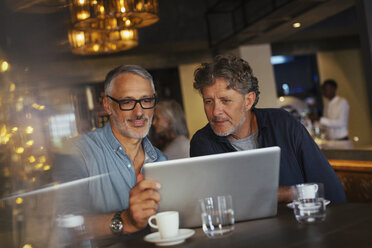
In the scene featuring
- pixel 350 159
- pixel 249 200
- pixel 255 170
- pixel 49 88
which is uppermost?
pixel 49 88

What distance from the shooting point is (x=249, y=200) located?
1574mm

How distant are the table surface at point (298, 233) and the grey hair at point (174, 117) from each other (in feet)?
6.27

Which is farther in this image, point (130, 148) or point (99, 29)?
point (99, 29)

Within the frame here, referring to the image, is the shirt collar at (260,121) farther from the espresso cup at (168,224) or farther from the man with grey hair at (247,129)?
the espresso cup at (168,224)

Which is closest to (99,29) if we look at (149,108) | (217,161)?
(149,108)

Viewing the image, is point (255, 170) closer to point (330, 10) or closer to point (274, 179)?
point (274, 179)

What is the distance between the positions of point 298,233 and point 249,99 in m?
1.25

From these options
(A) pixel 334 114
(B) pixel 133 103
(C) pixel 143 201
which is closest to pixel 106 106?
(B) pixel 133 103

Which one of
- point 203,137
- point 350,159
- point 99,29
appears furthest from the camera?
point 350,159

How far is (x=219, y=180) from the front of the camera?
1.52 meters

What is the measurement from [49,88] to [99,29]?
0.75 metres

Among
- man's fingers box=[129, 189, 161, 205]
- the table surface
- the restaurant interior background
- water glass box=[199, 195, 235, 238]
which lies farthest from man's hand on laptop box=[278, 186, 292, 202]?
the restaurant interior background

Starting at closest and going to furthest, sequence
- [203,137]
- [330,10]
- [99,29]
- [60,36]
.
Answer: [203,137], [60,36], [99,29], [330,10]

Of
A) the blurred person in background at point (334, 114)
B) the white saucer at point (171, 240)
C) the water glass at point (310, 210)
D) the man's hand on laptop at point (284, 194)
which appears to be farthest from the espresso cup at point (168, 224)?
the blurred person in background at point (334, 114)
